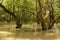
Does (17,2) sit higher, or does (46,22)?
(17,2)

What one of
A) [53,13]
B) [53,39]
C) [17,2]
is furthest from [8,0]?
[53,39]

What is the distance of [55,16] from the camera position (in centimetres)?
2420

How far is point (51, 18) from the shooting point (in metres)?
23.4

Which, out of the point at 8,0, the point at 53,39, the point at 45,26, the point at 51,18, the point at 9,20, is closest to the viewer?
the point at 53,39

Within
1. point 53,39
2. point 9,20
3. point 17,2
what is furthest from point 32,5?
point 9,20

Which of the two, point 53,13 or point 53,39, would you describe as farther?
point 53,13

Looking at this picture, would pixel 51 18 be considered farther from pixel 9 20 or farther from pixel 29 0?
pixel 9 20

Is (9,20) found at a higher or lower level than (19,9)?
lower

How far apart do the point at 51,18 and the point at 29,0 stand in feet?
11.5

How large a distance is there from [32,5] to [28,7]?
64cm

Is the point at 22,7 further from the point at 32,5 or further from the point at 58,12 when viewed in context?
the point at 58,12

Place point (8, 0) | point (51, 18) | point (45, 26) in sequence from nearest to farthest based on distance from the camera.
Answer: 1. point (45, 26)
2. point (51, 18)
3. point (8, 0)

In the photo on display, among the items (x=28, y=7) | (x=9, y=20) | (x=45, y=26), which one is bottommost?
(x=9, y=20)

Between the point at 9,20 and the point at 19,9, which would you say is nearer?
the point at 19,9
